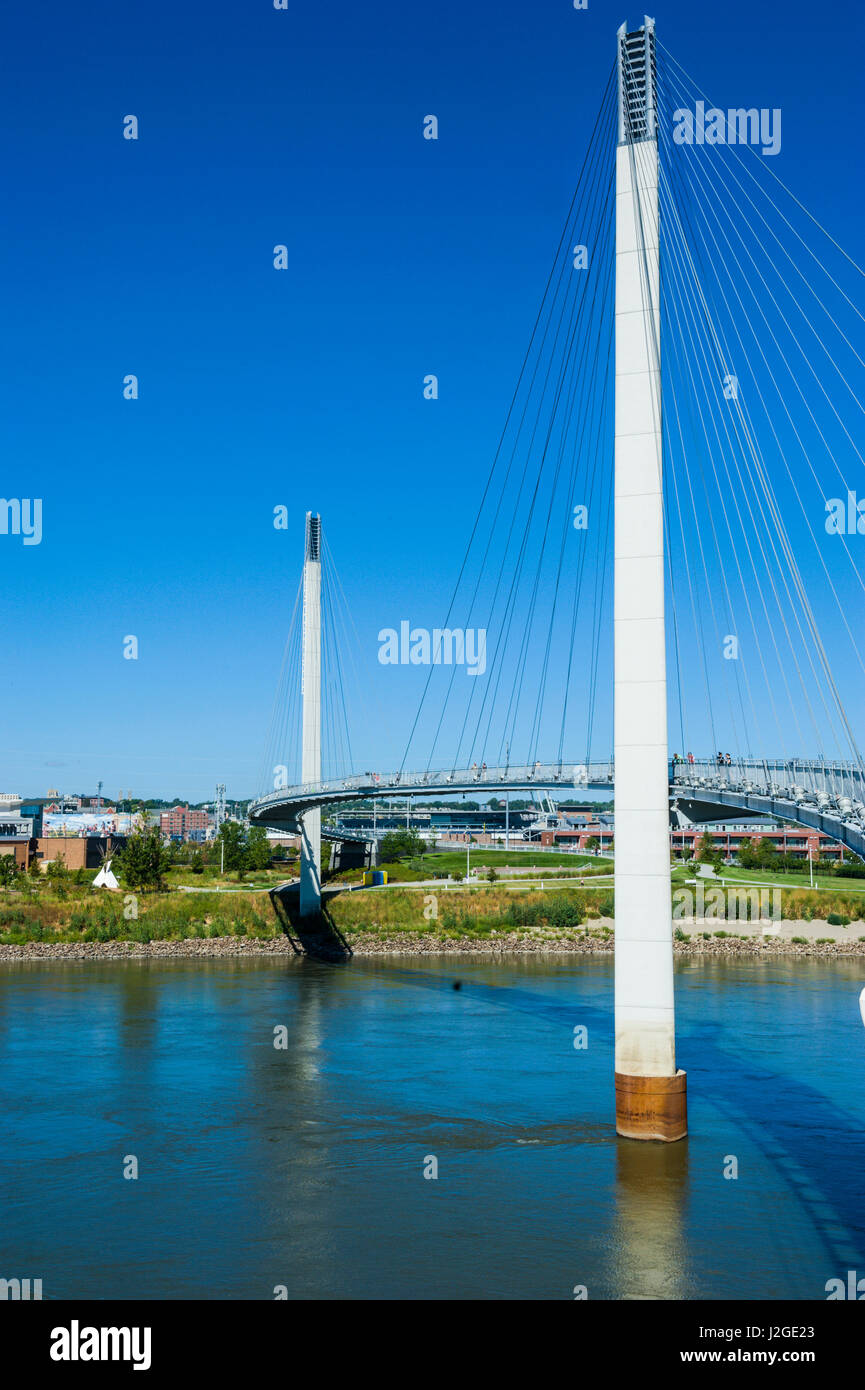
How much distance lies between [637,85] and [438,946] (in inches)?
1452

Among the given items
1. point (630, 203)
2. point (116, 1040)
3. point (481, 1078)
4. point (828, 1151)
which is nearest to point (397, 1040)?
point (481, 1078)

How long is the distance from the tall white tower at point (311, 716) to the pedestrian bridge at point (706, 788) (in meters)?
3.17

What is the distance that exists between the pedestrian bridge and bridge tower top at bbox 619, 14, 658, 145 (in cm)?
1032

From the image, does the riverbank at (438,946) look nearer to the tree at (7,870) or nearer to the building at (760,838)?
the tree at (7,870)

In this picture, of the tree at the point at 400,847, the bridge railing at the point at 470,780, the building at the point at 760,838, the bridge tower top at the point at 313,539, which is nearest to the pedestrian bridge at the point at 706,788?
the bridge railing at the point at 470,780

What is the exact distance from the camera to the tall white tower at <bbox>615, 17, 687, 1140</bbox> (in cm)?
1800

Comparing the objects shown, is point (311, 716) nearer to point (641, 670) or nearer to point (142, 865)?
point (142, 865)

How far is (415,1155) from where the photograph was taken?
18.1 metres

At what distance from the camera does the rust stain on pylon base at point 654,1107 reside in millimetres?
17906

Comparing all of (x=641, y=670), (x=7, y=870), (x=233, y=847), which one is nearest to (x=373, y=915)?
(x=7, y=870)

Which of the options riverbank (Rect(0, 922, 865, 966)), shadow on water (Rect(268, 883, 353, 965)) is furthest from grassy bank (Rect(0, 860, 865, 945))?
shadow on water (Rect(268, 883, 353, 965))

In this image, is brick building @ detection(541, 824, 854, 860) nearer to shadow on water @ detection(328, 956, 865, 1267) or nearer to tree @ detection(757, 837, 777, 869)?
tree @ detection(757, 837, 777, 869)
